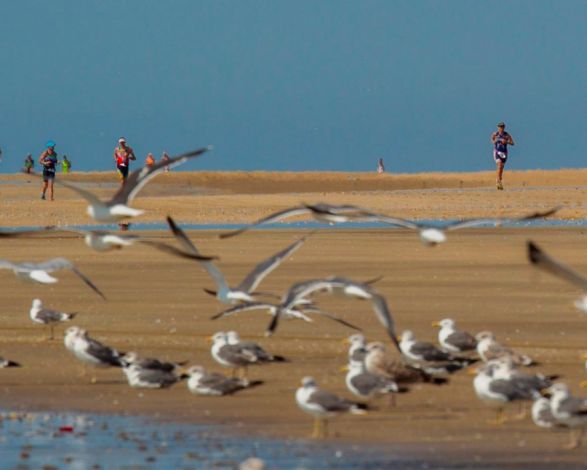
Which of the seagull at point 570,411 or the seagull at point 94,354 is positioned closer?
the seagull at point 570,411

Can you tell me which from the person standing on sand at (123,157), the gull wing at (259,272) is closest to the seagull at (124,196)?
the gull wing at (259,272)

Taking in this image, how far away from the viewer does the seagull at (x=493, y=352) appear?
15.0 m

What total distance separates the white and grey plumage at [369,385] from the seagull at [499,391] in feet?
2.28

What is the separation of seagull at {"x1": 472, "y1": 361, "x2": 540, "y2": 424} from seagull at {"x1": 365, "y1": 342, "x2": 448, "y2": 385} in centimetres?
87

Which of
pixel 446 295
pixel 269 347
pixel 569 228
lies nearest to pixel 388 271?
pixel 446 295

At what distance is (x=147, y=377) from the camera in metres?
14.8

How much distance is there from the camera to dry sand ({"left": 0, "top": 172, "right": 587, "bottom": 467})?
13227mm

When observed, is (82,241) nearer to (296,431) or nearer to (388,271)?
(388,271)

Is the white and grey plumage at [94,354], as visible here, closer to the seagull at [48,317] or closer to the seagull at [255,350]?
the seagull at [255,350]

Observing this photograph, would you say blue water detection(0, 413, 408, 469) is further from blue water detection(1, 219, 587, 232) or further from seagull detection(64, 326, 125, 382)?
blue water detection(1, 219, 587, 232)

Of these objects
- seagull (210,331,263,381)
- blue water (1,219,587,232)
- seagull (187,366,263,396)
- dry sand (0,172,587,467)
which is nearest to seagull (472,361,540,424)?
dry sand (0,172,587,467)

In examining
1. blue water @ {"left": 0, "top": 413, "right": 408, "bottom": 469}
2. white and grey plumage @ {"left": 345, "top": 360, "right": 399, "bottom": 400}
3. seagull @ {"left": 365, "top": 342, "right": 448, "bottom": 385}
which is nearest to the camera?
blue water @ {"left": 0, "top": 413, "right": 408, "bottom": 469}

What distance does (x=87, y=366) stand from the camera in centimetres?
1641

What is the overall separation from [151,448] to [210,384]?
2022 mm
